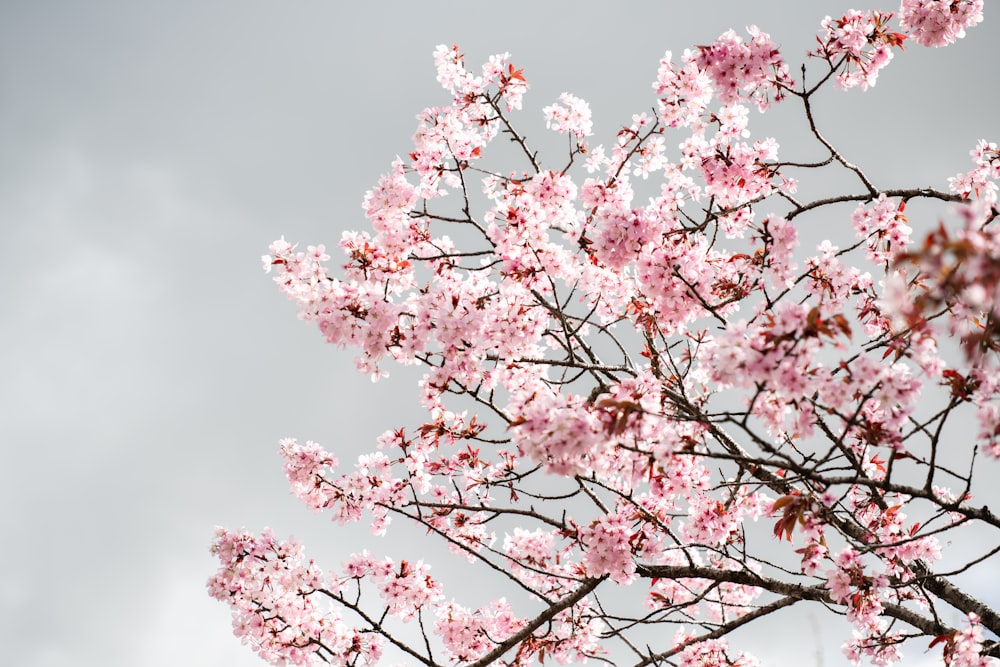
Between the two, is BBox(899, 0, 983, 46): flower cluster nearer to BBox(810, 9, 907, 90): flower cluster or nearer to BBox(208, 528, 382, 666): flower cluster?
BBox(810, 9, 907, 90): flower cluster

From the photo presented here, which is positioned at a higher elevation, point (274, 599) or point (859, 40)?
point (859, 40)

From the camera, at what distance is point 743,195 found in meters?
6.20

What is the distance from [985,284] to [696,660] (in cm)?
Answer: 576

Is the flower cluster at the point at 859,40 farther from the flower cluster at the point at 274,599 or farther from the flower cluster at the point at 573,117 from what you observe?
the flower cluster at the point at 274,599

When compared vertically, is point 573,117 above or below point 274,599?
above

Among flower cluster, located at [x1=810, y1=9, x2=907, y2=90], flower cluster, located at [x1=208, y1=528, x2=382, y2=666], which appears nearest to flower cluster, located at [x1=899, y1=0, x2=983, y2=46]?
flower cluster, located at [x1=810, y1=9, x2=907, y2=90]

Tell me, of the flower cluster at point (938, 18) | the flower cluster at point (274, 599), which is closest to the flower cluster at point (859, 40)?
the flower cluster at point (938, 18)

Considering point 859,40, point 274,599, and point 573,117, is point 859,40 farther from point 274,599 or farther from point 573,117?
point 274,599

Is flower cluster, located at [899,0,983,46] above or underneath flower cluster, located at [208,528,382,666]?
above

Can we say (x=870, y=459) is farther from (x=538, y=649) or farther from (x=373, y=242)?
(x=373, y=242)

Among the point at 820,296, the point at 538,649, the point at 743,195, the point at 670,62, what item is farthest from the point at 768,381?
the point at 538,649

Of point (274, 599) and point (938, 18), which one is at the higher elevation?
point (938, 18)

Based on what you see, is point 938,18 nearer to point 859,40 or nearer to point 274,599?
point 859,40

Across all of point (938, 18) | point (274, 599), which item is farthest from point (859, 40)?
point (274, 599)
